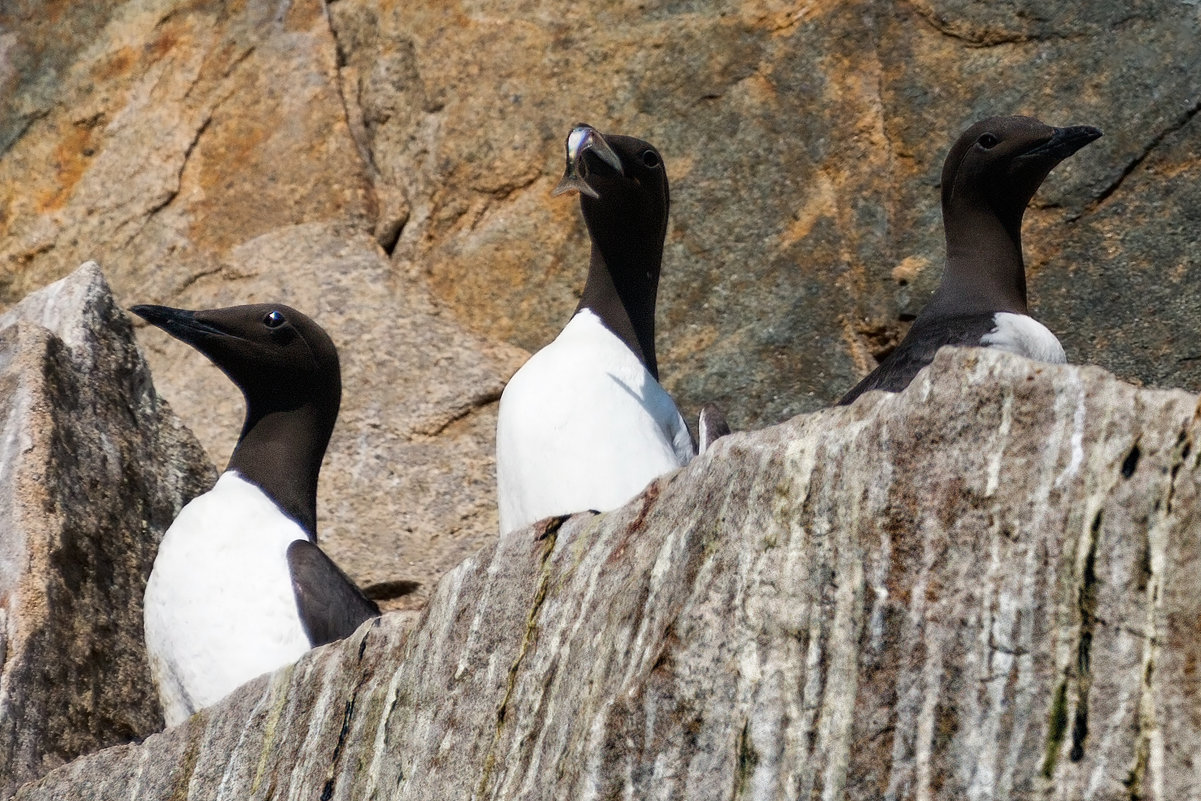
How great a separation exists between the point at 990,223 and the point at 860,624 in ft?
11.1

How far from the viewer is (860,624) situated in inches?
128

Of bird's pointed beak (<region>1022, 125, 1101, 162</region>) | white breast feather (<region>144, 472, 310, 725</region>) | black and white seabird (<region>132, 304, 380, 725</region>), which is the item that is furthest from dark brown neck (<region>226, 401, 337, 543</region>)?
bird's pointed beak (<region>1022, 125, 1101, 162</region>)

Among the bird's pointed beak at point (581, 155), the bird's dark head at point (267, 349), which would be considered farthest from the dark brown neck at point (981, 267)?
the bird's dark head at point (267, 349)

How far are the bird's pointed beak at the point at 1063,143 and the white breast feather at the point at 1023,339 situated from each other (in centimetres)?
67

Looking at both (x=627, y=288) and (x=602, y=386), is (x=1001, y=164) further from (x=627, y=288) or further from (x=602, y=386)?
(x=602, y=386)

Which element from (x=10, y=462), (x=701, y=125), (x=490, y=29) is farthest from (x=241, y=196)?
(x=10, y=462)

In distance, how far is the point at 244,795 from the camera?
4375mm

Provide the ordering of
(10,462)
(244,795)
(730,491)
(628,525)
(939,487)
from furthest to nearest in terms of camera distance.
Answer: (10,462) → (244,795) → (628,525) → (730,491) → (939,487)

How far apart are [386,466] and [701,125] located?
235cm

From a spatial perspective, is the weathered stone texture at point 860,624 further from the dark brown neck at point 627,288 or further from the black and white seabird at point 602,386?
the dark brown neck at point 627,288

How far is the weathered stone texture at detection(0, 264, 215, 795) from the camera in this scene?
17.6 ft

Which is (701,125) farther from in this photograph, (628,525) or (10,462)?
(628,525)

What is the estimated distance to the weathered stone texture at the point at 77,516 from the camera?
537 centimetres

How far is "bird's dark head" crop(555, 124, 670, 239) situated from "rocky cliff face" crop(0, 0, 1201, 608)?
7.10 ft
